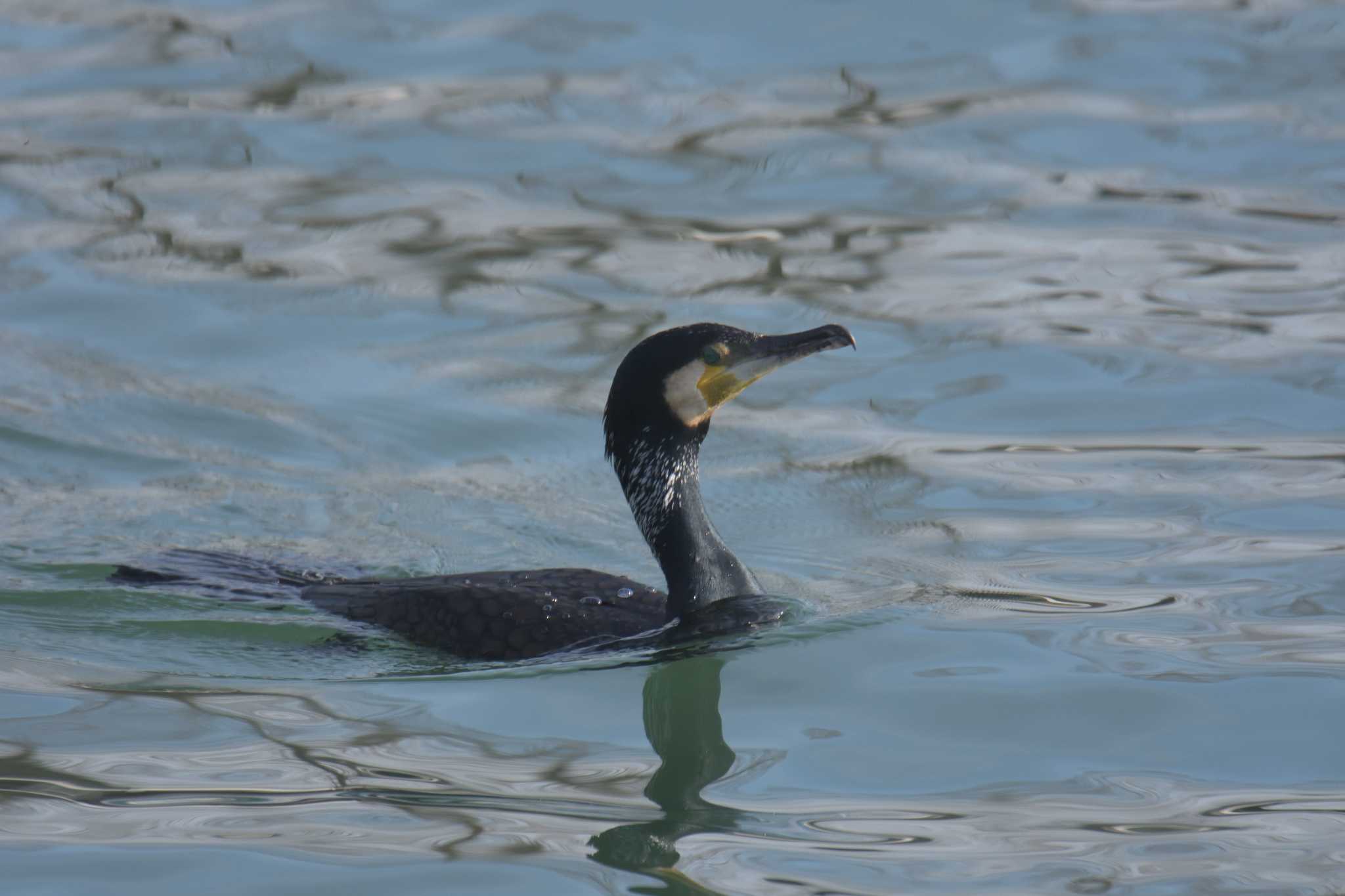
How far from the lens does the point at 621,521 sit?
8.02 metres

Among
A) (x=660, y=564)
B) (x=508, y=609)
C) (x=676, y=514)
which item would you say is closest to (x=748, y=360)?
(x=676, y=514)

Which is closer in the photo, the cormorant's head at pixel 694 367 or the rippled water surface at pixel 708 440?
the rippled water surface at pixel 708 440

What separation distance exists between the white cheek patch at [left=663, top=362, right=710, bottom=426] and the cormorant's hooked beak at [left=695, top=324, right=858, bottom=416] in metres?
0.02

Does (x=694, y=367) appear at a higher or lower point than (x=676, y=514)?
higher

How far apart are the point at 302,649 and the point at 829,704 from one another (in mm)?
2020

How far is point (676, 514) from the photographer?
20.8 feet

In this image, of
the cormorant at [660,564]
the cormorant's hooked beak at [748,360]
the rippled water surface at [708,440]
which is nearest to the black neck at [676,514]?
the cormorant at [660,564]

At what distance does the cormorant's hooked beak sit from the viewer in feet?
19.7

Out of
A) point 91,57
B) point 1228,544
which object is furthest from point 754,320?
point 91,57

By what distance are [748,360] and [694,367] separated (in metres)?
0.18

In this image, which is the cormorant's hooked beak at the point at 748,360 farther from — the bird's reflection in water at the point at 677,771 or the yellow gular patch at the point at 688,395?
the bird's reflection in water at the point at 677,771

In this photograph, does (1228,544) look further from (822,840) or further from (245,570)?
(245,570)

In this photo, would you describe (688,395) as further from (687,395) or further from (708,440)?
(708,440)

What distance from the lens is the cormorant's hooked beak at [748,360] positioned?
6.02 m
